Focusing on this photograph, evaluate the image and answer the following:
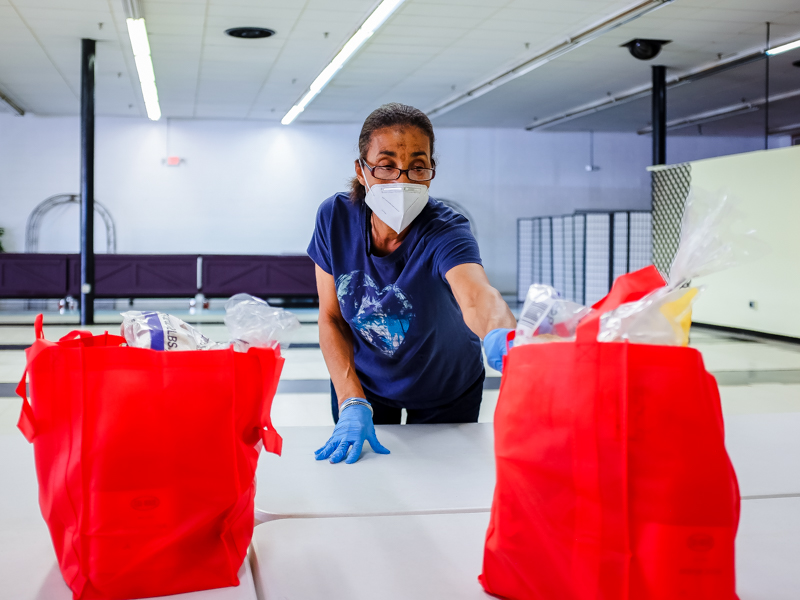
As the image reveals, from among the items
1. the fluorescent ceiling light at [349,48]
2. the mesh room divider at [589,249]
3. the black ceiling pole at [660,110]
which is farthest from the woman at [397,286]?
the black ceiling pole at [660,110]

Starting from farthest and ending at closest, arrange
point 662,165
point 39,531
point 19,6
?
1. point 662,165
2. point 19,6
3. point 39,531

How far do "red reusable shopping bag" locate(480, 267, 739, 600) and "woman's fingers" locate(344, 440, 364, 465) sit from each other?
0.67m

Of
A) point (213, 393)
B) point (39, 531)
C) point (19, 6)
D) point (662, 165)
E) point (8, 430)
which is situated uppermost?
point (19, 6)

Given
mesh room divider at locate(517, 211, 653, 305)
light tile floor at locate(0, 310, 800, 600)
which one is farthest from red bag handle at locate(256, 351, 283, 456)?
mesh room divider at locate(517, 211, 653, 305)

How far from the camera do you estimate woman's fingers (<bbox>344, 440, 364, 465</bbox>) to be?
1.30m

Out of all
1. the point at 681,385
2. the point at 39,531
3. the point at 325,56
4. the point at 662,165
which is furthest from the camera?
the point at 662,165

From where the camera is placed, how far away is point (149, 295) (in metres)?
10.4

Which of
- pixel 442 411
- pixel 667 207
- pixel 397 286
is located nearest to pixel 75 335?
pixel 397 286

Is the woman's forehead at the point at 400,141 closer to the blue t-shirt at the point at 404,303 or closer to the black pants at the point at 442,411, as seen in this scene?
the blue t-shirt at the point at 404,303

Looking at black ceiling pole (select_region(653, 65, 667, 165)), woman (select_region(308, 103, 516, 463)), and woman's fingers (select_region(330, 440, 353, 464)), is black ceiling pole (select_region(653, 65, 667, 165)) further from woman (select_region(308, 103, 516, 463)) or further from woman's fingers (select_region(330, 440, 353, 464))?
woman's fingers (select_region(330, 440, 353, 464))

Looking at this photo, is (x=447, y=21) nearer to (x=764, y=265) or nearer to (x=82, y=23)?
(x=82, y=23)

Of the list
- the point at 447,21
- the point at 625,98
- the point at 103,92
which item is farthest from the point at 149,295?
the point at 625,98

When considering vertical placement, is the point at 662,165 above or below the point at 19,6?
below

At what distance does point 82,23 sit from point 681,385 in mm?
8136
